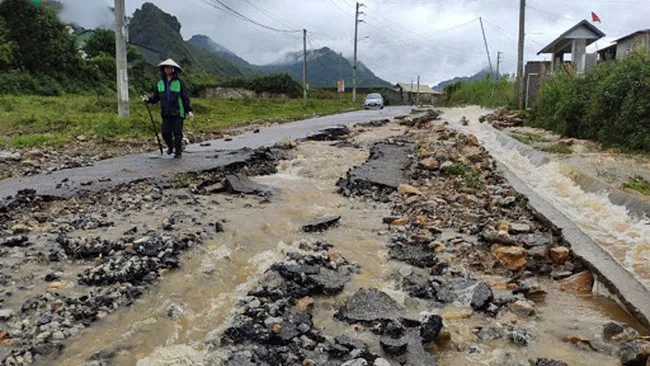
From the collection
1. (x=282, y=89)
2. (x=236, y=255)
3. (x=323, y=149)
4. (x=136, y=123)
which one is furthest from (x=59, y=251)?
(x=282, y=89)

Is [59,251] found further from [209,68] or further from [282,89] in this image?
[209,68]

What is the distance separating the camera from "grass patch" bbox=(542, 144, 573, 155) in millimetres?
10272

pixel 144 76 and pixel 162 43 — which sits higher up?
pixel 162 43

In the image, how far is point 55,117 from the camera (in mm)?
14242

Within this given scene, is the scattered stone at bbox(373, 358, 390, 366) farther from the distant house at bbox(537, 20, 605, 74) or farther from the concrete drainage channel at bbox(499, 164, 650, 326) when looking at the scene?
the distant house at bbox(537, 20, 605, 74)

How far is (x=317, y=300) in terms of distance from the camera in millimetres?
3814

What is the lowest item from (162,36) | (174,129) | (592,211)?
(592,211)

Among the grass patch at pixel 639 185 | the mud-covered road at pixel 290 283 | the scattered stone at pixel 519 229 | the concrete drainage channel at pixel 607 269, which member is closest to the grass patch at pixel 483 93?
the grass patch at pixel 639 185

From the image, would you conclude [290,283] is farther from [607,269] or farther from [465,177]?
[465,177]

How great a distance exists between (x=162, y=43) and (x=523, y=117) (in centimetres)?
5378

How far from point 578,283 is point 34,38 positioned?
3197cm

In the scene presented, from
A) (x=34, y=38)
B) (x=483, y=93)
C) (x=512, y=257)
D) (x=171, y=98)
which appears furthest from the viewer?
(x=483, y=93)

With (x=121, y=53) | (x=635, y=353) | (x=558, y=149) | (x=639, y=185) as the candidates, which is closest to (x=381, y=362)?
(x=635, y=353)

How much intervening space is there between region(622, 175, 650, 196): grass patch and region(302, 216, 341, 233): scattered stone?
4.10 metres
